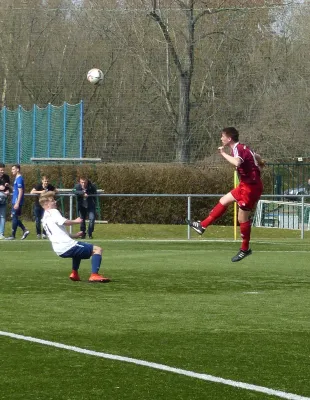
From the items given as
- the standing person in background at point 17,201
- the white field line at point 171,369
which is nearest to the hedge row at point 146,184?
the standing person in background at point 17,201

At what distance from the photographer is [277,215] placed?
1412 inches

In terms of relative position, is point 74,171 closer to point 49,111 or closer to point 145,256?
point 49,111

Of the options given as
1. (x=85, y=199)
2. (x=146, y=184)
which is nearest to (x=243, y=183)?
(x=85, y=199)

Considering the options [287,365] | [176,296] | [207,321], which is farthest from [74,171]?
[287,365]

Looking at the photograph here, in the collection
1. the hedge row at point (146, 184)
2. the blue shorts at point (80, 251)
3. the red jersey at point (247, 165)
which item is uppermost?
the red jersey at point (247, 165)

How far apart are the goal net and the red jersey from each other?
19.4 meters

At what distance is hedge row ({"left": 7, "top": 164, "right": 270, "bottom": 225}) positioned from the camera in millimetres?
36094

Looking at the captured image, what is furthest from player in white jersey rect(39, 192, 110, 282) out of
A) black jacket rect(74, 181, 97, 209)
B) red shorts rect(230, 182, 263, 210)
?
black jacket rect(74, 181, 97, 209)

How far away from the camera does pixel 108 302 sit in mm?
11547

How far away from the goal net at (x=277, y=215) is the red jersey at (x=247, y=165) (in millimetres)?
19430

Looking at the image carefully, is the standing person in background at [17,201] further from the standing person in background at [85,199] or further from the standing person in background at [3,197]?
the standing person in background at [85,199]

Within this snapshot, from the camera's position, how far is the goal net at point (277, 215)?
35.2 meters

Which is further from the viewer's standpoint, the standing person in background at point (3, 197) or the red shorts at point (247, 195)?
the standing person in background at point (3, 197)

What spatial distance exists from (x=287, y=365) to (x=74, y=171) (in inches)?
1162
